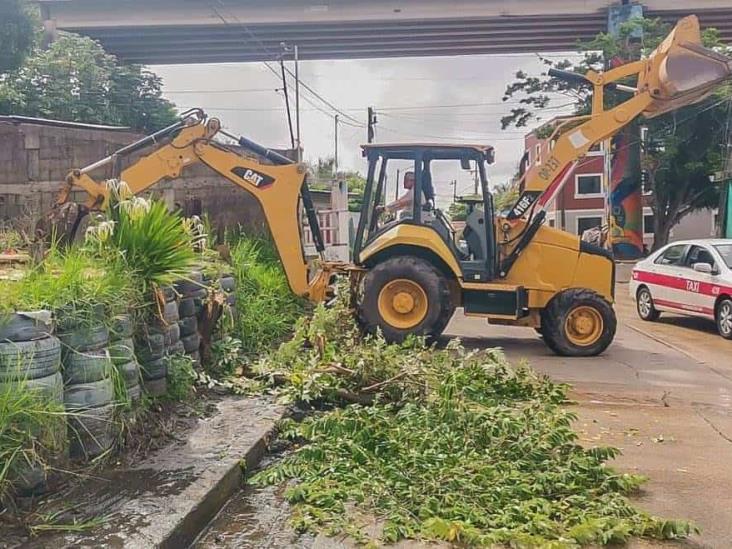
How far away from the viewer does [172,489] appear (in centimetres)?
398

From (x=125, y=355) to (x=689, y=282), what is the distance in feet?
35.1

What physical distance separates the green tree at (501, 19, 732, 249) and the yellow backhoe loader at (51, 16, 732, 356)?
2197 centimetres

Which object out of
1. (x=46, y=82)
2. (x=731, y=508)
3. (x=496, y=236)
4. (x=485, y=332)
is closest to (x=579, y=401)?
(x=731, y=508)

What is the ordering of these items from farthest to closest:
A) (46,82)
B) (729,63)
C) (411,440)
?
(46,82) → (729,63) → (411,440)

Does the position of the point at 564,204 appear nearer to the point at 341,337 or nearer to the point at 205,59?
the point at 205,59

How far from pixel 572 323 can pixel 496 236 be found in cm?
150

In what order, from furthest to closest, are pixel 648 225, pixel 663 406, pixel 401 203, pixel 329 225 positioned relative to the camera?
pixel 648 225 → pixel 329 225 → pixel 401 203 → pixel 663 406

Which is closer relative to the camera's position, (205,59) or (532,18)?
(532,18)

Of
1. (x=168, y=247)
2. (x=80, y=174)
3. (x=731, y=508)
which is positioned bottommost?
(x=731, y=508)

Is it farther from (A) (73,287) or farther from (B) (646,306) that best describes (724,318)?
(A) (73,287)

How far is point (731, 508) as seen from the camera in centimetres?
436

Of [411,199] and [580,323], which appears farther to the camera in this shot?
[411,199]

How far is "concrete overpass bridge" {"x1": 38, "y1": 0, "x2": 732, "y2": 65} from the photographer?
36281 mm

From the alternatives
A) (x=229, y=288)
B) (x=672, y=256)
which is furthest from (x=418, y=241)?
(x=672, y=256)
